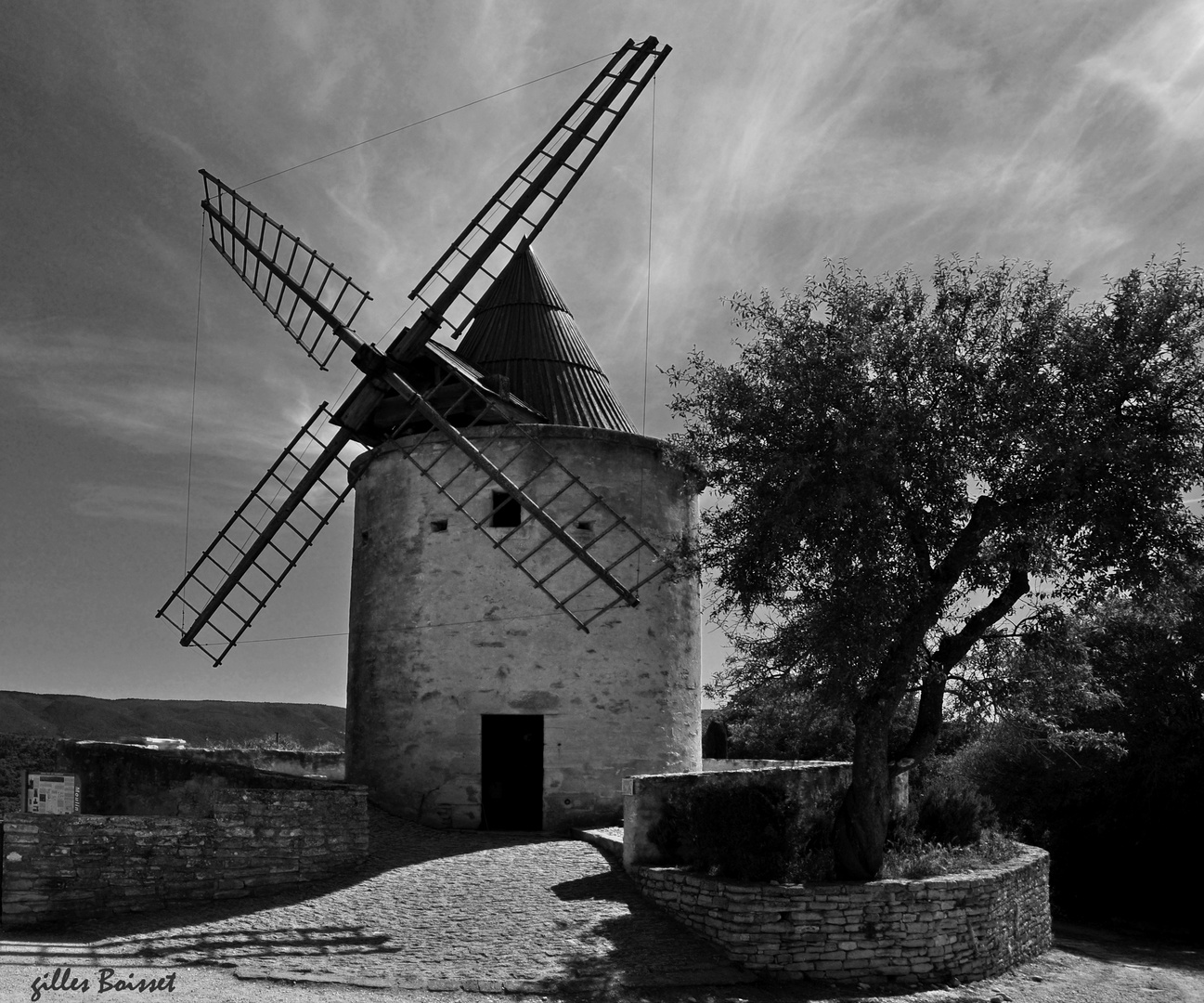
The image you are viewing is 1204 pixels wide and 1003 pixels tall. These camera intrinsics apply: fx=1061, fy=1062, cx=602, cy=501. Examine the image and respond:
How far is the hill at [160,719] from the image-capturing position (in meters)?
33.8

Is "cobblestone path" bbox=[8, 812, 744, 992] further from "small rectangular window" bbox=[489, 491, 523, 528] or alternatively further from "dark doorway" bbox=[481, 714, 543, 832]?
"small rectangular window" bbox=[489, 491, 523, 528]

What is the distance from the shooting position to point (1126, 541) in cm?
1036

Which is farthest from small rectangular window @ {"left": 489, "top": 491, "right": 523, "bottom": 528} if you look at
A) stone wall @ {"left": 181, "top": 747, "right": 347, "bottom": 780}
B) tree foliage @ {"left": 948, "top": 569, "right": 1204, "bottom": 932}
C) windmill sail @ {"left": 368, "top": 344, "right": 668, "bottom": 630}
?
tree foliage @ {"left": 948, "top": 569, "right": 1204, "bottom": 932}

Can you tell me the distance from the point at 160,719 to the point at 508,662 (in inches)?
1042

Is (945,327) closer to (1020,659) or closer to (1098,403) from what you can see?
(1098,403)

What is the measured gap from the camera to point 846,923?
10008 millimetres

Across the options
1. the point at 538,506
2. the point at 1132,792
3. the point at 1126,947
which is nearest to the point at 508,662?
the point at 538,506

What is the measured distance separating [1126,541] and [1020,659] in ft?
6.46

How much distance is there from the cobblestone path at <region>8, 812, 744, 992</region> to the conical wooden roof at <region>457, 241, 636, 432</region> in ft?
22.4

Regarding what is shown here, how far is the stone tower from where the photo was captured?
1364cm

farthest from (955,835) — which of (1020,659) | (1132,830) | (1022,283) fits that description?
(1132,830)

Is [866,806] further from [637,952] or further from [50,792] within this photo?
[50,792]

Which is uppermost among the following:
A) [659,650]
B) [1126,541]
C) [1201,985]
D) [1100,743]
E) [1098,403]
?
[1098,403]

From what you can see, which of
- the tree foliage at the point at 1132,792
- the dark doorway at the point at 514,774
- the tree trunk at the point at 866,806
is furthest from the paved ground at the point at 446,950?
the tree foliage at the point at 1132,792
